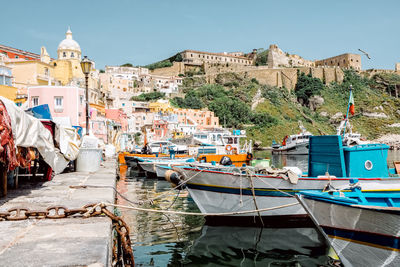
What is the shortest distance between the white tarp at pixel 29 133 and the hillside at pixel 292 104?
62.5m

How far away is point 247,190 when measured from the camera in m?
9.37

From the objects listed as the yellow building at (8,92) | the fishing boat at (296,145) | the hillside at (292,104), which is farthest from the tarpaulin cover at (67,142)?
the hillside at (292,104)

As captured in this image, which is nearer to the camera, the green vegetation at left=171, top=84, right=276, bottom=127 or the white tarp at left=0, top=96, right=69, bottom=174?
the white tarp at left=0, top=96, right=69, bottom=174

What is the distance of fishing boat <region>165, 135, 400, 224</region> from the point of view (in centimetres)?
908

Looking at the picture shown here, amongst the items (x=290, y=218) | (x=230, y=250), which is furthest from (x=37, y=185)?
(x=290, y=218)

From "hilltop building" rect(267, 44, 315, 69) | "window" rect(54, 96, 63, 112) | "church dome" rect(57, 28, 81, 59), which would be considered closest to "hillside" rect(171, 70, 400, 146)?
"hilltop building" rect(267, 44, 315, 69)

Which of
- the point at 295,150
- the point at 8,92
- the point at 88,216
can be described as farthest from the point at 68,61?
the point at 88,216

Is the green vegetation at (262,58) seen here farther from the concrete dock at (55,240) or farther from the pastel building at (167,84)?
the concrete dock at (55,240)

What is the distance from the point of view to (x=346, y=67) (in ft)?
344

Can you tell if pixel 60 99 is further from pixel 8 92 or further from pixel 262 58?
pixel 262 58

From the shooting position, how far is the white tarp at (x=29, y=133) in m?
6.11

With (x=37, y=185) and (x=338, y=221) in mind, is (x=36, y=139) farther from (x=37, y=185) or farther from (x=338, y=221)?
(x=338, y=221)

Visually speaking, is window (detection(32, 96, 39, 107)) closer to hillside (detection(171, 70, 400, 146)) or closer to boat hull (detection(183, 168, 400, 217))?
boat hull (detection(183, 168, 400, 217))

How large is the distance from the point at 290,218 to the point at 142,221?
4.53 metres
